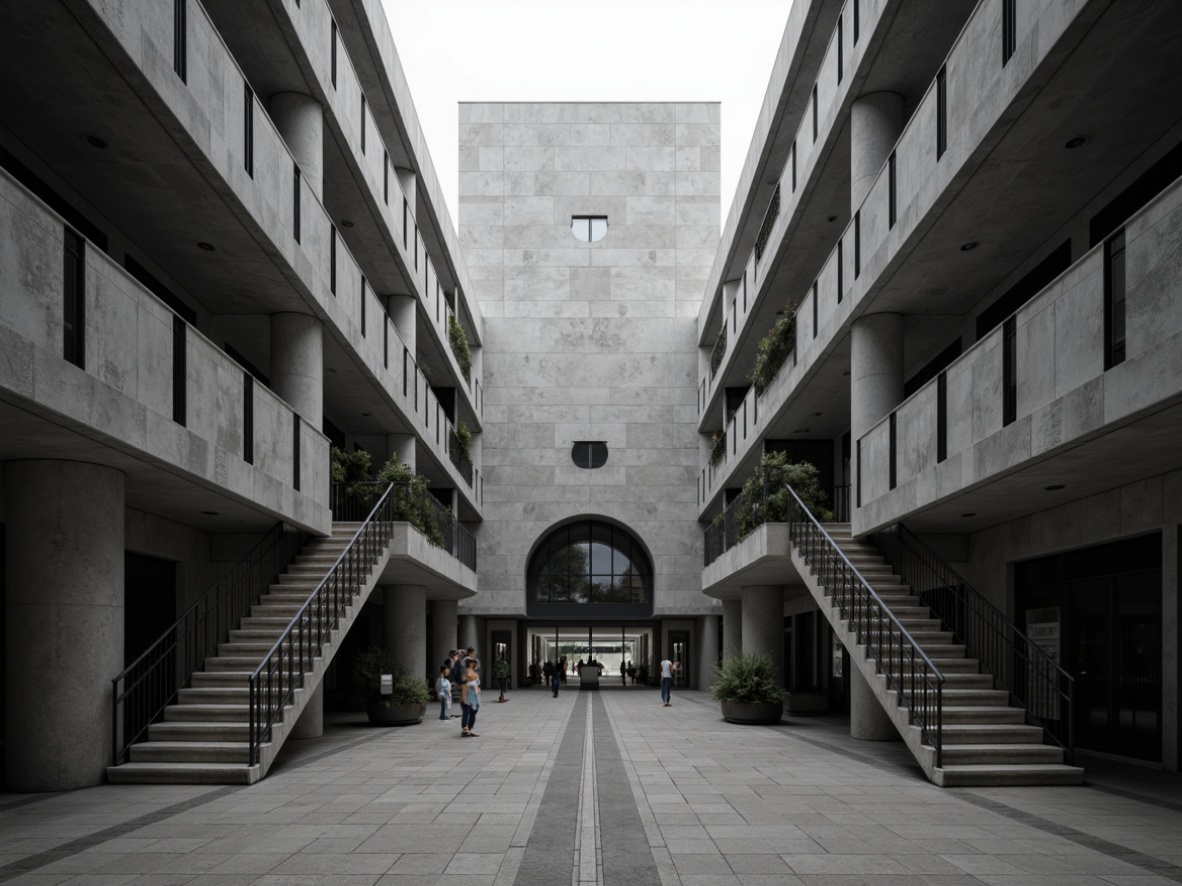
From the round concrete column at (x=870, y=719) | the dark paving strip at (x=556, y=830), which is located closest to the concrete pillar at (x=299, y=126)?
the dark paving strip at (x=556, y=830)

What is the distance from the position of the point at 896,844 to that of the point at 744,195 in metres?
22.6

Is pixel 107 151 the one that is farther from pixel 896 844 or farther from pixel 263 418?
pixel 896 844

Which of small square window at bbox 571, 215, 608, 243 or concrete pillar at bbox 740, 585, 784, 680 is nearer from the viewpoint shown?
concrete pillar at bbox 740, 585, 784, 680

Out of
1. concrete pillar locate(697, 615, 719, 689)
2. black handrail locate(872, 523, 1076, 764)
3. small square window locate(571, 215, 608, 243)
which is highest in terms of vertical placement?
small square window locate(571, 215, 608, 243)

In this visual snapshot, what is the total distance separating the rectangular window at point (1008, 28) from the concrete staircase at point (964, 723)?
7.93m

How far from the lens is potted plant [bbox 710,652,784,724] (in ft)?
77.0

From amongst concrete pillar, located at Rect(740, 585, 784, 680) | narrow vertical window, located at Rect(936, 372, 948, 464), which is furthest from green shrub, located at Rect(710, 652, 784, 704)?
narrow vertical window, located at Rect(936, 372, 948, 464)

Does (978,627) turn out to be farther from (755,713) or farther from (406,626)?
(406,626)

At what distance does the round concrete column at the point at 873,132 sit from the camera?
1920cm

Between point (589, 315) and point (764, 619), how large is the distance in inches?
809

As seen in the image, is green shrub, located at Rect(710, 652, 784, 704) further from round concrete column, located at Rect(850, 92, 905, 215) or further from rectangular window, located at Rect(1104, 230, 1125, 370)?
rectangular window, located at Rect(1104, 230, 1125, 370)

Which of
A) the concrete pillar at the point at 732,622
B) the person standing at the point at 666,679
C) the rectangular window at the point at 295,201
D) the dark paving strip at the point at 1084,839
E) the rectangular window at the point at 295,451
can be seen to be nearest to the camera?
the dark paving strip at the point at 1084,839

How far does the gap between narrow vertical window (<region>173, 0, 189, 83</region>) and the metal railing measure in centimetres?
718

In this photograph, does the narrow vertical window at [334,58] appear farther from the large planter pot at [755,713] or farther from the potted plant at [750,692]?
the large planter pot at [755,713]
